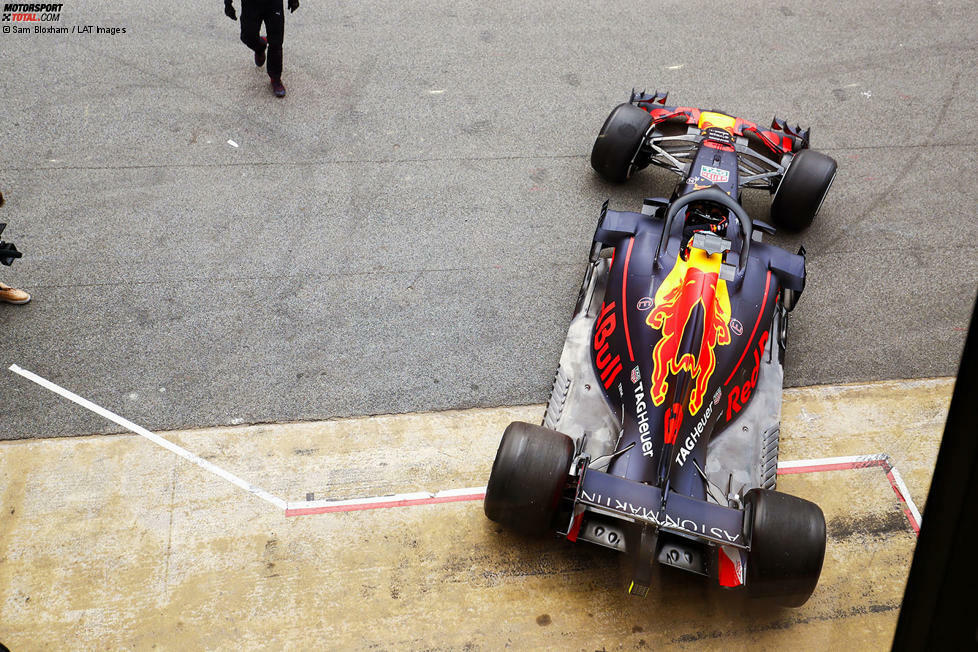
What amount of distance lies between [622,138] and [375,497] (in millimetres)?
3986

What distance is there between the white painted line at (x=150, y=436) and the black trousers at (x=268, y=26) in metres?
4.04

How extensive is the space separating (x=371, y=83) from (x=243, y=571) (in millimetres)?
5678

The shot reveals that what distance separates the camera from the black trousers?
8.02 m

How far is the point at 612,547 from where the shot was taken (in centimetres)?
472

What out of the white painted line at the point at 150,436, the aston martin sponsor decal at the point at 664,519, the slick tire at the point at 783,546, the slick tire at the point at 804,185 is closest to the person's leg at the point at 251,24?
the white painted line at the point at 150,436

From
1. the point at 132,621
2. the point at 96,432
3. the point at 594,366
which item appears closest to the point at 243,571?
the point at 132,621

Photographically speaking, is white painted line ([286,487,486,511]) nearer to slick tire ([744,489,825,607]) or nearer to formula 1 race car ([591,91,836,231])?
slick tire ([744,489,825,607])

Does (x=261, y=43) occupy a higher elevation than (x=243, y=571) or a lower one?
higher

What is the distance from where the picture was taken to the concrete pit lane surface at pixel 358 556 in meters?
4.89

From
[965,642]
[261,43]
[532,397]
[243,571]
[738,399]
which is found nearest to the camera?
[965,642]

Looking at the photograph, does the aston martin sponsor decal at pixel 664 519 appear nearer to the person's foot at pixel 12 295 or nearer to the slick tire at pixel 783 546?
the slick tire at pixel 783 546

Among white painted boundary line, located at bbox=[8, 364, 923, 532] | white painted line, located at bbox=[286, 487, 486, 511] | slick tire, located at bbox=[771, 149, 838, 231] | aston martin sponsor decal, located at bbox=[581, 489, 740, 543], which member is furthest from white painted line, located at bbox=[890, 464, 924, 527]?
white painted line, located at bbox=[286, 487, 486, 511]

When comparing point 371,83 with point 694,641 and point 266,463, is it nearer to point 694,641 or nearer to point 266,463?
point 266,463

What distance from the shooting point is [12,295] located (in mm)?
6445
